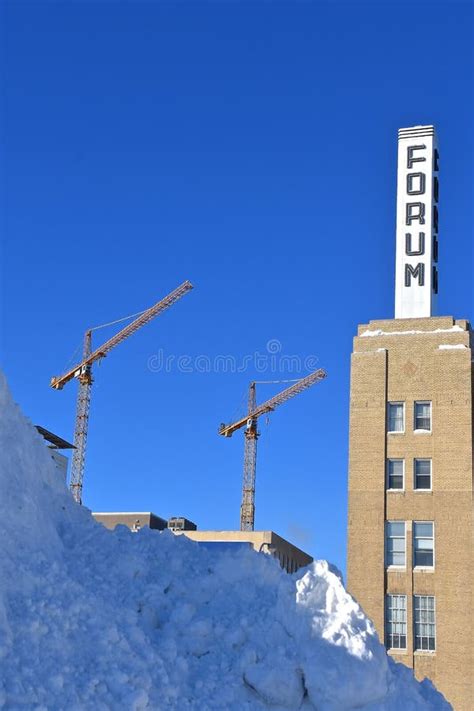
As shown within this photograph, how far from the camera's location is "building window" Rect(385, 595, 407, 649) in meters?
34.9

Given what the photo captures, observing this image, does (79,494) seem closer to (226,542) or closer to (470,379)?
(226,542)

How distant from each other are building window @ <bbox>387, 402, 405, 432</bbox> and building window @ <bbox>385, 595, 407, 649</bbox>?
22.2 ft

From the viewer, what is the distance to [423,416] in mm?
37219

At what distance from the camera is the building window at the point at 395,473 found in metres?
36.8

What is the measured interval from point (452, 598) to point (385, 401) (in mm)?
8244

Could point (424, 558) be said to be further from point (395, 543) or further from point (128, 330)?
point (128, 330)

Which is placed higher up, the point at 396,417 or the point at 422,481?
the point at 396,417

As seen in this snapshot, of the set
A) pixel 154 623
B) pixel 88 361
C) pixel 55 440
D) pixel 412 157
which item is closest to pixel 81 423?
pixel 88 361

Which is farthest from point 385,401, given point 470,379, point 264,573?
point 264,573

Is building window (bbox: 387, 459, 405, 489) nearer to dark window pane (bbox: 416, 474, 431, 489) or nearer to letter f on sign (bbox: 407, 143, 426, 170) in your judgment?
dark window pane (bbox: 416, 474, 431, 489)

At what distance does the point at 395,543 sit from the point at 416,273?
12.3 metres

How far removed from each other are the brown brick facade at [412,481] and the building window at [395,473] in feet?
0.83

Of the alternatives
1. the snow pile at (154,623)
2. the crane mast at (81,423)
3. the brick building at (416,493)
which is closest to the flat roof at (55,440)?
the brick building at (416,493)

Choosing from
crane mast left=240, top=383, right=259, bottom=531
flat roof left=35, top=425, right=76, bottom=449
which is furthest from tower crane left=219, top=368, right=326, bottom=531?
flat roof left=35, top=425, right=76, bottom=449
